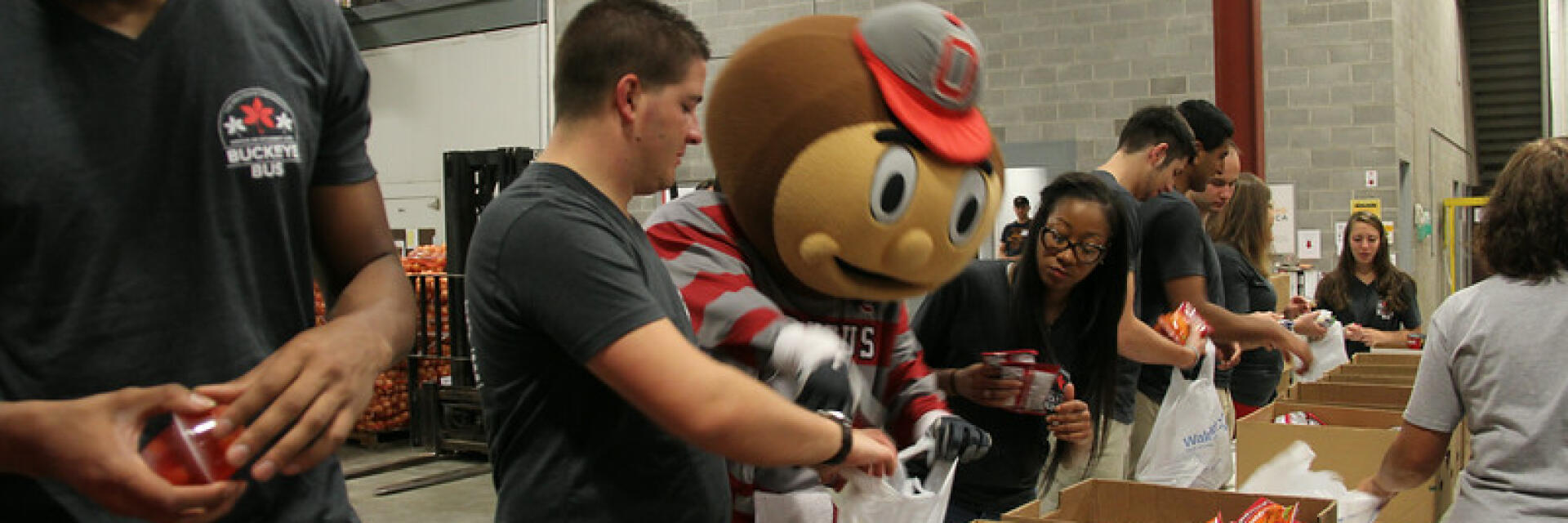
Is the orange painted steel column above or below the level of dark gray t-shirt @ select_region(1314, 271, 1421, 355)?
above

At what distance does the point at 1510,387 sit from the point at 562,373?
175cm

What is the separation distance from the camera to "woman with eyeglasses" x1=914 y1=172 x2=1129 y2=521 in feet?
7.82

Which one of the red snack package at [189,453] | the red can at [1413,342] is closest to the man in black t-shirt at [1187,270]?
the red can at [1413,342]

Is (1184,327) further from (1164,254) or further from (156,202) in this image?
(156,202)

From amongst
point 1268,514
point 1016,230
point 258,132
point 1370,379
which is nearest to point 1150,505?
point 1268,514

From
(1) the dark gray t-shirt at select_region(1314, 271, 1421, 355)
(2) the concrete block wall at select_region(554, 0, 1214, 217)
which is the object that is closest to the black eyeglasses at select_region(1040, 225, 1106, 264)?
(2) the concrete block wall at select_region(554, 0, 1214, 217)

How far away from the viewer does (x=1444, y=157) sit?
35.3 ft

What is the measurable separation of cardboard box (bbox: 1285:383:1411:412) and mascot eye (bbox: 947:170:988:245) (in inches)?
94.5

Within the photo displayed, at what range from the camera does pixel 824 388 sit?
148 cm

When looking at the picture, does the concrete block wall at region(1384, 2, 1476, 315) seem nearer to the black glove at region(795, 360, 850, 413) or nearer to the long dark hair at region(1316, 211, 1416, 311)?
the long dark hair at region(1316, 211, 1416, 311)

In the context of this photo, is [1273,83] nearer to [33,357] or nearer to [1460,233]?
[1460,233]

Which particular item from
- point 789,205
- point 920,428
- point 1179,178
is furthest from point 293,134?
point 1179,178

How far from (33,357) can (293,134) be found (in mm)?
254

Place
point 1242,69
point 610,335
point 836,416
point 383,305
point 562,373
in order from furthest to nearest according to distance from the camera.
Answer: point 1242,69
point 836,416
point 562,373
point 610,335
point 383,305
